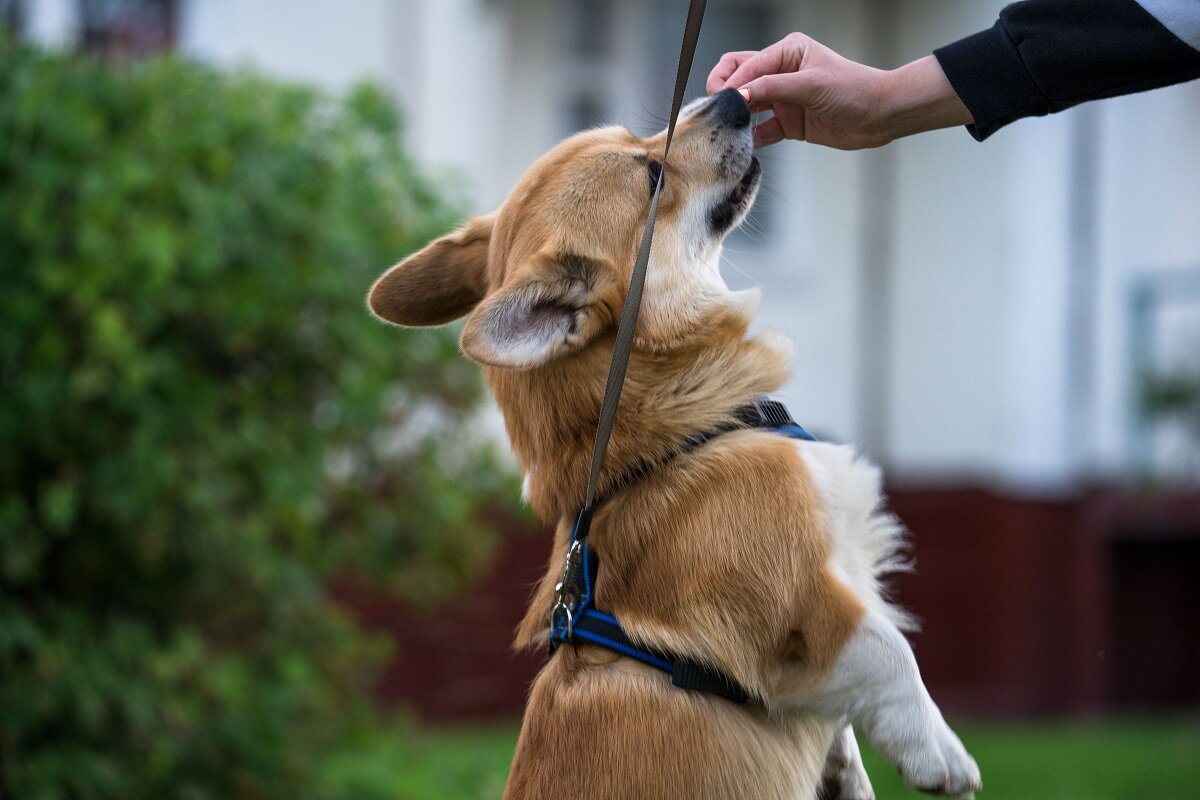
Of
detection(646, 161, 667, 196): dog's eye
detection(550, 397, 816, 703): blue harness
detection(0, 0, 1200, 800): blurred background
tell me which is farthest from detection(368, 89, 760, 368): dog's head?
detection(0, 0, 1200, 800): blurred background

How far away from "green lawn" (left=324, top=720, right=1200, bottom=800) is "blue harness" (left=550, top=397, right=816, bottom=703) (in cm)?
326

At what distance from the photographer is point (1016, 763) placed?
7.84 meters

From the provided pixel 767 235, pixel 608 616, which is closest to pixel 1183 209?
pixel 767 235

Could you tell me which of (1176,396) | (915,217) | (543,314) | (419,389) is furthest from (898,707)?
(915,217)

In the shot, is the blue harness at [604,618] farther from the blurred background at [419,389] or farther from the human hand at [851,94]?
the blurred background at [419,389]

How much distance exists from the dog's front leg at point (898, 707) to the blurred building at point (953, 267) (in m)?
6.77

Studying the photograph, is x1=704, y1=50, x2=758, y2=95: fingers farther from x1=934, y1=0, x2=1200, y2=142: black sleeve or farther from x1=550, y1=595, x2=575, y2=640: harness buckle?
x1=550, y1=595, x2=575, y2=640: harness buckle

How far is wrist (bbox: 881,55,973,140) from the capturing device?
2.60 metres

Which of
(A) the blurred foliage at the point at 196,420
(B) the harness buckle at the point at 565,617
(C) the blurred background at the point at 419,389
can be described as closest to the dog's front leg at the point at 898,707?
(B) the harness buckle at the point at 565,617

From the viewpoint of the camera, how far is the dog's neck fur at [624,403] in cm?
278

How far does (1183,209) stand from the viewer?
1070 cm

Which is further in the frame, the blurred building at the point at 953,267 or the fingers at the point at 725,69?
the blurred building at the point at 953,267

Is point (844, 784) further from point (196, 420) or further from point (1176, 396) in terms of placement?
point (1176, 396)

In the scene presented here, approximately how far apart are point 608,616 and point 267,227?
3024 millimetres
